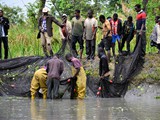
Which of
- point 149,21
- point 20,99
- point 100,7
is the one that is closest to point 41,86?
point 20,99

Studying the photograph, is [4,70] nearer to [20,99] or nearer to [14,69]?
[14,69]

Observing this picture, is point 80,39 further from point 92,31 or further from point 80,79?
point 80,79

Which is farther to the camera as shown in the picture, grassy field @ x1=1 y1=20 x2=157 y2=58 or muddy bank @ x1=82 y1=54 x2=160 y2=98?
grassy field @ x1=1 y1=20 x2=157 y2=58

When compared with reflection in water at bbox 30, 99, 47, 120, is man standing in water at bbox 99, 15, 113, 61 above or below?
above

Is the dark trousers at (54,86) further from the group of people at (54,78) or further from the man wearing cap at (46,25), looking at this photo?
the man wearing cap at (46,25)

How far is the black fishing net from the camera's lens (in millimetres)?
19906

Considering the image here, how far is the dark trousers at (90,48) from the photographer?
21.7m

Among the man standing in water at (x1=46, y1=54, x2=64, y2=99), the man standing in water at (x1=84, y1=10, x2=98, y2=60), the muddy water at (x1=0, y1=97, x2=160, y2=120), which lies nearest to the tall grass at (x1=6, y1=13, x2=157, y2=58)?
the man standing in water at (x1=84, y1=10, x2=98, y2=60)

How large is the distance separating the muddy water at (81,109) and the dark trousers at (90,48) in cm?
299

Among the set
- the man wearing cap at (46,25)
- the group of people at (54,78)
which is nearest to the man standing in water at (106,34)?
the man wearing cap at (46,25)

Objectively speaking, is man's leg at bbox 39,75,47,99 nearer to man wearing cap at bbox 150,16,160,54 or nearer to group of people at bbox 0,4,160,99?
group of people at bbox 0,4,160,99

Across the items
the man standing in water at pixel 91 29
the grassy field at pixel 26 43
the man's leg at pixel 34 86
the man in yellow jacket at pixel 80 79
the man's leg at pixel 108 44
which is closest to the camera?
the man in yellow jacket at pixel 80 79

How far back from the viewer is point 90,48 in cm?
2200

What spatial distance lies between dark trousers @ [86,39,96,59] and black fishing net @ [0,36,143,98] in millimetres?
887
